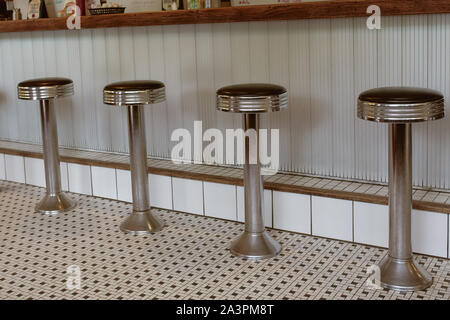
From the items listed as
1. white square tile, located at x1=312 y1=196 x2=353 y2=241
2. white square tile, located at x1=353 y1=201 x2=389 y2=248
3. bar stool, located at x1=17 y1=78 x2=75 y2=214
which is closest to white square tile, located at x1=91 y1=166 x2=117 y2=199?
bar stool, located at x1=17 y1=78 x2=75 y2=214

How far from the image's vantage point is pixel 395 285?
9.35 ft

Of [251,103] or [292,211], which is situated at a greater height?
[251,103]

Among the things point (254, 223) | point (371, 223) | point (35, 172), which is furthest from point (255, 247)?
point (35, 172)

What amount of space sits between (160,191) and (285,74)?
108 cm

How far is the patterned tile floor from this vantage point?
2904 mm

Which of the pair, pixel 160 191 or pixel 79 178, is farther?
pixel 79 178

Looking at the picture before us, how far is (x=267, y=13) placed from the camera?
3.49 meters

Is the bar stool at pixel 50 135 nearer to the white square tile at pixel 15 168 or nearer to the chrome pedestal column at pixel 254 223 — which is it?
the white square tile at pixel 15 168

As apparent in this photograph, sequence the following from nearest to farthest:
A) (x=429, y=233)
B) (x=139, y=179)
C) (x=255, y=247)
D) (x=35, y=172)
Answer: (x=429, y=233) → (x=255, y=247) → (x=139, y=179) → (x=35, y=172)

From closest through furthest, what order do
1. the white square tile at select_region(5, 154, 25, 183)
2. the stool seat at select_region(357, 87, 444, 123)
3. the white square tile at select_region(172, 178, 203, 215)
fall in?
1. the stool seat at select_region(357, 87, 444, 123)
2. the white square tile at select_region(172, 178, 203, 215)
3. the white square tile at select_region(5, 154, 25, 183)

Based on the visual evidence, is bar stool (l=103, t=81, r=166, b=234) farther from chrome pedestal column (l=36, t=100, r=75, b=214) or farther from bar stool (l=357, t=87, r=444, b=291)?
bar stool (l=357, t=87, r=444, b=291)

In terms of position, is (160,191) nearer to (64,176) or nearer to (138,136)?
(138,136)

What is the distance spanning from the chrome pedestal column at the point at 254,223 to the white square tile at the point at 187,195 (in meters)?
0.63
